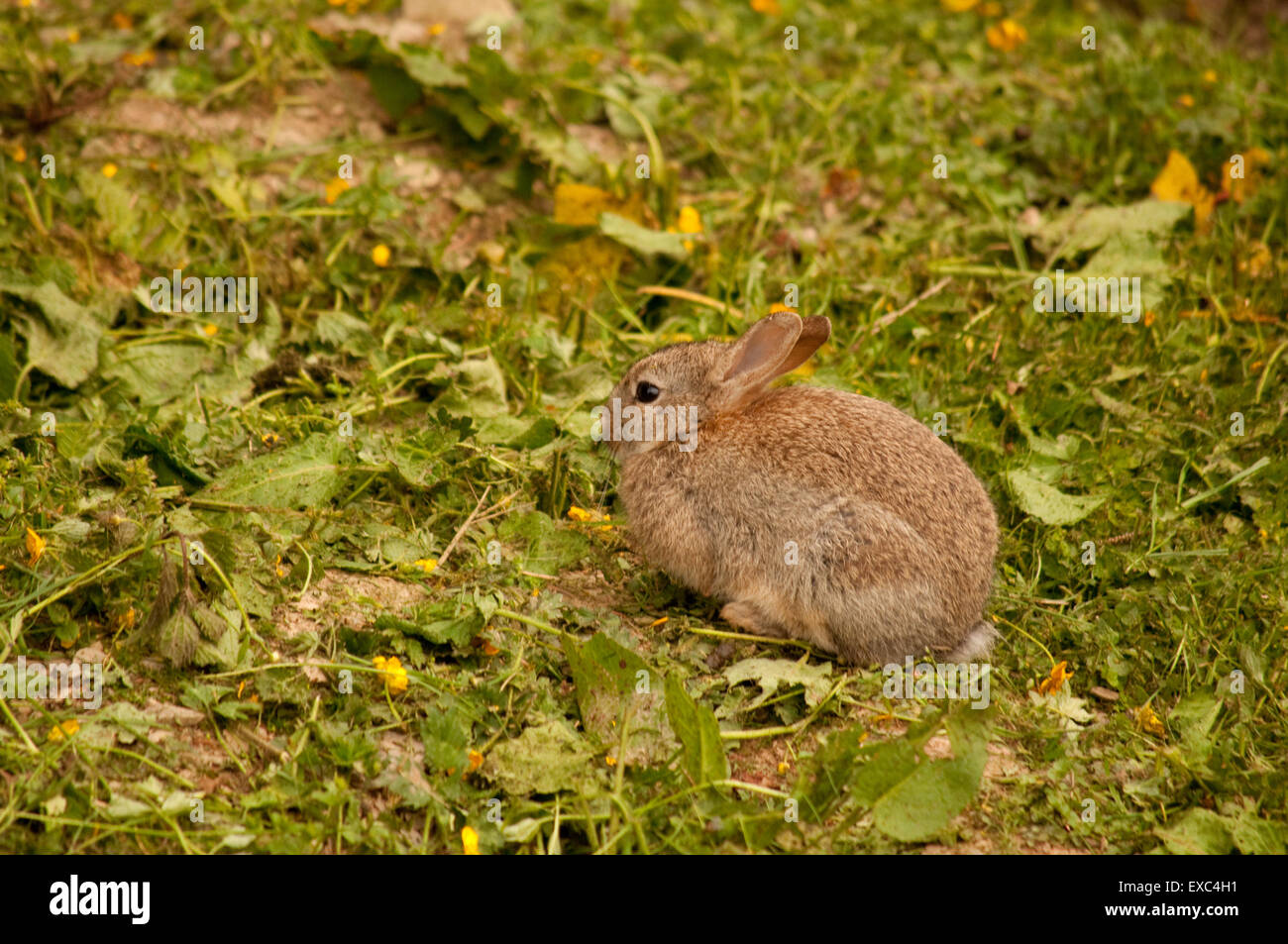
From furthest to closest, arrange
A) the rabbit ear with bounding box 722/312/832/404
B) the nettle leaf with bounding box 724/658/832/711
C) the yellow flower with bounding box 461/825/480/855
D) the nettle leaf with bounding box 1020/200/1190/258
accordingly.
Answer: the nettle leaf with bounding box 1020/200/1190/258 < the rabbit ear with bounding box 722/312/832/404 < the nettle leaf with bounding box 724/658/832/711 < the yellow flower with bounding box 461/825/480/855

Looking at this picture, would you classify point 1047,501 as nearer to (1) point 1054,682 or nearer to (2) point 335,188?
(1) point 1054,682

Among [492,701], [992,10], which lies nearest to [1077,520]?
[492,701]

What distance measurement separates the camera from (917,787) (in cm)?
390

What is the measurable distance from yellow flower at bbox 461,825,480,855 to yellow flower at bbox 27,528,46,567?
1.79 metres

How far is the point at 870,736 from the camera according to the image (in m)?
4.41

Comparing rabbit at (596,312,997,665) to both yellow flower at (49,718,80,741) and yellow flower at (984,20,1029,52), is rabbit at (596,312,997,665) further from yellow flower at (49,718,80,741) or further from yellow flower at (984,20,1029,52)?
yellow flower at (984,20,1029,52)

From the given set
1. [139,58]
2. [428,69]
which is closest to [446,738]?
[428,69]

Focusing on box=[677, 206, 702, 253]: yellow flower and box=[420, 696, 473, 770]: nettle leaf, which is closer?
box=[420, 696, 473, 770]: nettle leaf

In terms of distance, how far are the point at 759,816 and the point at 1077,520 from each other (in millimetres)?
2383

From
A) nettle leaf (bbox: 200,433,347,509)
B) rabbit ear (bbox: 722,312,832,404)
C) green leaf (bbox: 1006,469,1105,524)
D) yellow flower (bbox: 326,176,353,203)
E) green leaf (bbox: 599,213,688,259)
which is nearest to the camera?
nettle leaf (bbox: 200,433,347,509)

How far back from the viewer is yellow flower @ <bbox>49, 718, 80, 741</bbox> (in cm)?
367

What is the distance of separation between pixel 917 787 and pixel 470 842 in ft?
4.59

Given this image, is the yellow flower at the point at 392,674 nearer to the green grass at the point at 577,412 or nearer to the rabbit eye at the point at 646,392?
the green grass at the point at 577,412

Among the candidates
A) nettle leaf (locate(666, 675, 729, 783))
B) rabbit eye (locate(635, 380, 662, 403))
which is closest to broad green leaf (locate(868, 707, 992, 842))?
nettle leaf (locate(666, 675, 729, 783))
